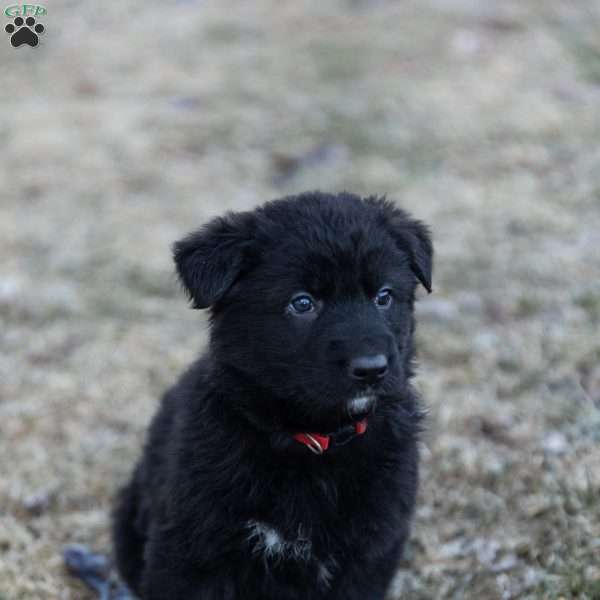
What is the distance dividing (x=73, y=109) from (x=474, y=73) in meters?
4.88

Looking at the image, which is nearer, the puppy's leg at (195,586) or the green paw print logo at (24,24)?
the puppy's leg at (195,586)

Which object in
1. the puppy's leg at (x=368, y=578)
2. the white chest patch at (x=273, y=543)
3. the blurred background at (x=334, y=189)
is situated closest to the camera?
the white chest patch at (x=273, y=543)

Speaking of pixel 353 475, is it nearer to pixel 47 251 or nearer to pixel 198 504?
pixel 198 504

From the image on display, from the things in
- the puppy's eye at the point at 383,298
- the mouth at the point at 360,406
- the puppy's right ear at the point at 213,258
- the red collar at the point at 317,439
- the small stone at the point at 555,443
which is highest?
the puppy's right ear at the point at 213,258

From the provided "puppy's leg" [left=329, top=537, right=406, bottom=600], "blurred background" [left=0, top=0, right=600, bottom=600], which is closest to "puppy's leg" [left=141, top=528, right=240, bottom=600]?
"puppy's leg" [left=329, top=537, right=406, bottom=600]

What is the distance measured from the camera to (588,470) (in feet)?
14.0

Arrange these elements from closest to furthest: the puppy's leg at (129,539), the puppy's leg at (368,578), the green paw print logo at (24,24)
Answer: the puppy's leg at (368,578) < the puppy's leg at (129,539) < the green paw print logo at (24,24)

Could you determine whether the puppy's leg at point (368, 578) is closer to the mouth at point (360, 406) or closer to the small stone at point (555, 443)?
the mouth at point (360, 406)

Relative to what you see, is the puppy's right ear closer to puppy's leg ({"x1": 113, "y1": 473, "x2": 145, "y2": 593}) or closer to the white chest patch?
the white chest patch

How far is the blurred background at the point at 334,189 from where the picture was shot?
4.35m

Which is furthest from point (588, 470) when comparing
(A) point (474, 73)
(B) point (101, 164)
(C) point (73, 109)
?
(C) point (73, 109)

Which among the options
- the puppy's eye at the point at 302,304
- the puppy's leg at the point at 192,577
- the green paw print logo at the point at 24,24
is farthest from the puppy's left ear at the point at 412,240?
the green paw print logo at the point at 24,24

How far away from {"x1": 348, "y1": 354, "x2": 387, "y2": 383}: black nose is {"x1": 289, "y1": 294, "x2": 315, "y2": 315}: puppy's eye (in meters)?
0.30

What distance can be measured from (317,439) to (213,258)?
0.77m
